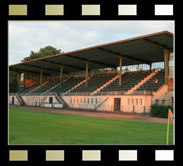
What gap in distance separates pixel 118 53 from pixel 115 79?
7691 mm

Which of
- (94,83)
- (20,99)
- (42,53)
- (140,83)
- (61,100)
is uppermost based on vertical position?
(42,53)

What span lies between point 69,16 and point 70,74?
61.4 meters

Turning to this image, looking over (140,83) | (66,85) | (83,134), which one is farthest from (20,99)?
(83,134)

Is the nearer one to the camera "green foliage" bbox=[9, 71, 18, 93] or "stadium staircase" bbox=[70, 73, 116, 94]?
"stadium staircase" bbox=[70, 73, 116, 94]

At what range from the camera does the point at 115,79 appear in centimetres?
→ 4694

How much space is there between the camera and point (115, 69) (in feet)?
176

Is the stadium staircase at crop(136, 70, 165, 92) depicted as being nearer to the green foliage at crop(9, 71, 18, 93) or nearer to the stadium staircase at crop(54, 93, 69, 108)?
the stadium staircase at crop(54, 93, 69, 108)

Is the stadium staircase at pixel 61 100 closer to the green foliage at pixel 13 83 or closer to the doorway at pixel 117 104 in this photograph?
the doorway at pixel 117 104

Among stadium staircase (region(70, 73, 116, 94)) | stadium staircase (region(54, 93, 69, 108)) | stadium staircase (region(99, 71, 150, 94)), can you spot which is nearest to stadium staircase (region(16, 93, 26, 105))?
stadium staircase (region(54, 93, 69, 108))

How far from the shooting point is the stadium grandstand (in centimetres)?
3369

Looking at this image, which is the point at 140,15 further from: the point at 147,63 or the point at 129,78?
the point at 147,63

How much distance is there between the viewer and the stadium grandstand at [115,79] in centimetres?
3369

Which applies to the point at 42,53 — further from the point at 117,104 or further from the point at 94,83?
the point at 117,104
